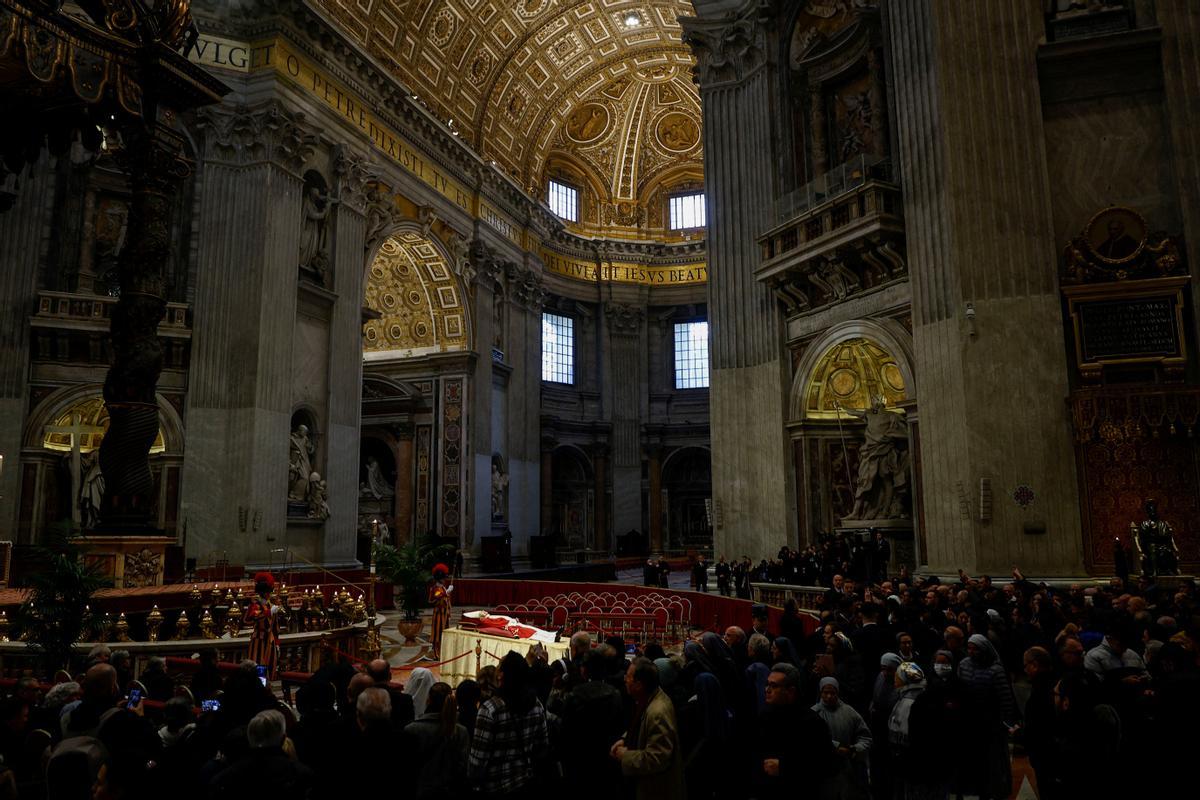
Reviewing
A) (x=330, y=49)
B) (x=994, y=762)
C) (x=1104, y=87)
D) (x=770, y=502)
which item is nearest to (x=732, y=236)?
(x=770, y=502)

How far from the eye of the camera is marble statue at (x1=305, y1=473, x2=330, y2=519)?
18.6 metres

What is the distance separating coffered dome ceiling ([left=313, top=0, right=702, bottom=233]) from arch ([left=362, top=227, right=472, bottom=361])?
14.8 feet

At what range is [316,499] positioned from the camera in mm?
18688

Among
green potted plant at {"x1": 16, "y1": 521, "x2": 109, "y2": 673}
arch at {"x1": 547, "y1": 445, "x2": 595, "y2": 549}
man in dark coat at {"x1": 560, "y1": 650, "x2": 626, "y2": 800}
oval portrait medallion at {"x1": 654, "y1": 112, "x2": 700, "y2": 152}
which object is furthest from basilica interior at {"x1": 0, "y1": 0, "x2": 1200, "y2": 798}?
man in dark coat at {"x1": 560, "y1": 650, "x2": 626, "y2": 800}

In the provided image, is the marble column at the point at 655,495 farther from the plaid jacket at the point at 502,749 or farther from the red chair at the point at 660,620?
the plaid jacket at the point at 502,749

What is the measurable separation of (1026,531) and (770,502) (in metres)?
5.55

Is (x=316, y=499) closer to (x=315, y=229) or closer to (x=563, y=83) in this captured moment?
(x=315, y=229)

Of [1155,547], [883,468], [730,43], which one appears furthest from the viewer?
[730,43]

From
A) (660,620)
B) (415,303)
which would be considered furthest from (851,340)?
(415,303)

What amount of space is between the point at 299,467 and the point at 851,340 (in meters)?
12.1

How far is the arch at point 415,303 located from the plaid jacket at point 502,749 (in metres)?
22.2

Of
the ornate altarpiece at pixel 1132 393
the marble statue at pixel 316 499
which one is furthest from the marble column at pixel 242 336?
the ornate altarpiece at pixel 1132 393

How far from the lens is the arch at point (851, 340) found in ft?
45.0

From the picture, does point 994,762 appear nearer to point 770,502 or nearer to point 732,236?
point 770,502
